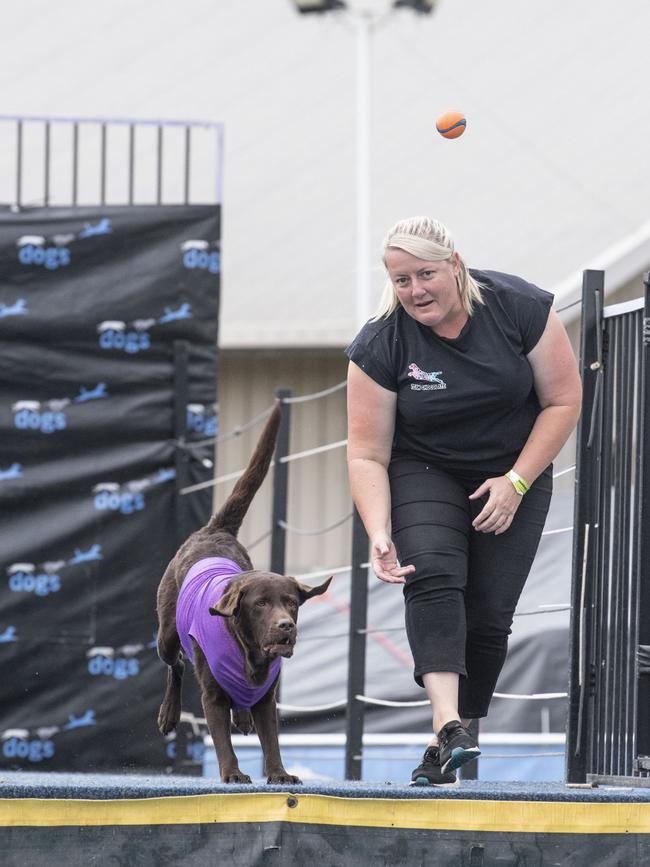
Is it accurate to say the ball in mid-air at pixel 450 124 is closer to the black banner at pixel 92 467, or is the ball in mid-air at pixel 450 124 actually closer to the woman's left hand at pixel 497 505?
the woman's left hand at pixel 497 505

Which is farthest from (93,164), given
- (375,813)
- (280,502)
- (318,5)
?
(375,813)

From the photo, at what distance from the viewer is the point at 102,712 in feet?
20.9

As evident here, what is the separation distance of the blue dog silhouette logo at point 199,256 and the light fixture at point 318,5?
3.48 metres

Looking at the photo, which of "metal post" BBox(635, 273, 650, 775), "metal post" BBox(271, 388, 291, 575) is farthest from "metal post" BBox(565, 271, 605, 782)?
"metal post" BBox(271, 388, 291, 575)

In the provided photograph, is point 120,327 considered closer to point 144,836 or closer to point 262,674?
point 262,674

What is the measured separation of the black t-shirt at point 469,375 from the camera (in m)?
2.99

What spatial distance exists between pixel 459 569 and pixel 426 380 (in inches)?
16.5

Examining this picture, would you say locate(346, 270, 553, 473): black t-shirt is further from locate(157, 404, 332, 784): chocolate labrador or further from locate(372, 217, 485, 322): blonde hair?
locate(157, 404, 332, 784): chocolate labrador

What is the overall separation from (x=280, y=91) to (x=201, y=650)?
725 centimetres

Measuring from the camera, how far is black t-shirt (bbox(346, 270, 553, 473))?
2.99 m

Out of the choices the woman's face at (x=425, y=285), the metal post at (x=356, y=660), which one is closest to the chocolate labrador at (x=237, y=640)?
the woman's face at (x=425, y=285)

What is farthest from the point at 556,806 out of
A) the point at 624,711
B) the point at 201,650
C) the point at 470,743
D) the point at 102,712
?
the point at 102,712

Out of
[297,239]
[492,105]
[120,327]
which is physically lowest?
[120,327]

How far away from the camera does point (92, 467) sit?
6.40 metres
